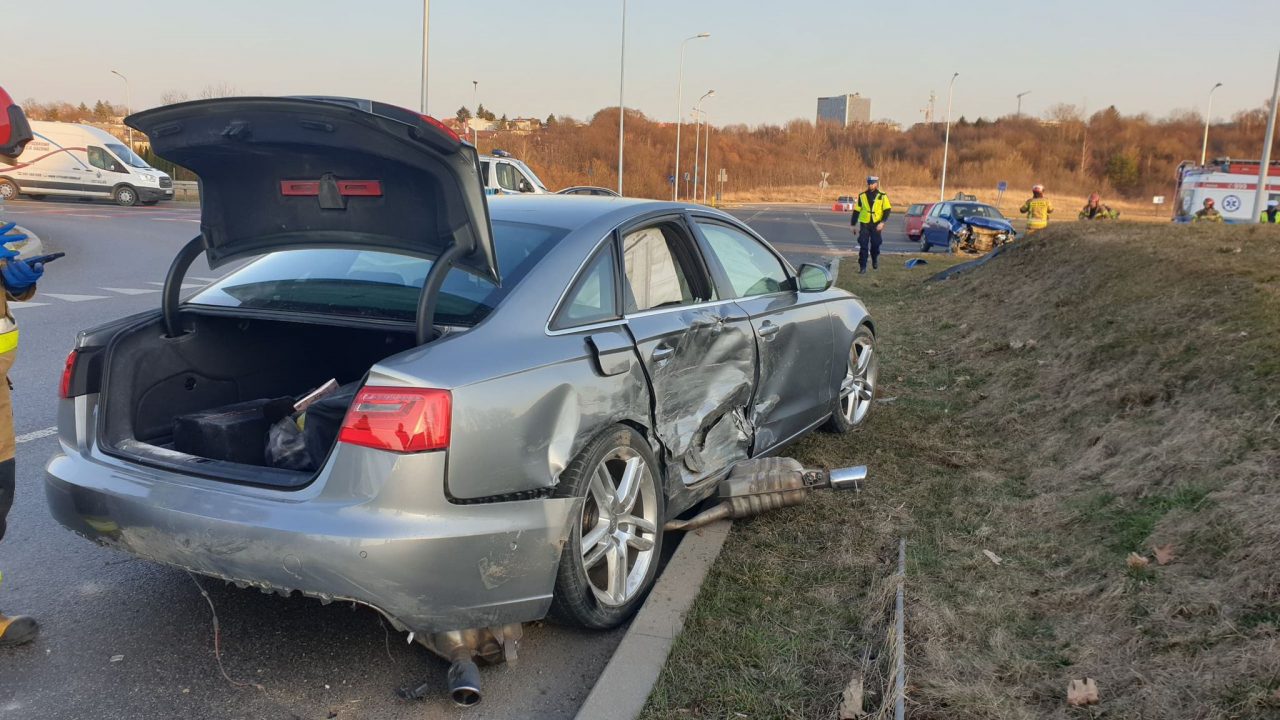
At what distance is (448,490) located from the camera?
280cm

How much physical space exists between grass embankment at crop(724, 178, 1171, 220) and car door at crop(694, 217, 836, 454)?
255ft

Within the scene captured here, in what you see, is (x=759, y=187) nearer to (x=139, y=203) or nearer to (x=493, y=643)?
(x=139, y=203)

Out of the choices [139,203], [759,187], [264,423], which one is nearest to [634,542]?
[264,423]

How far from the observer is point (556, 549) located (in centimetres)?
306

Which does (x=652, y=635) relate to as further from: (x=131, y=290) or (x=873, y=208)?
(x=873, y=208)

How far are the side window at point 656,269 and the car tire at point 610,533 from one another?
2.33 feet

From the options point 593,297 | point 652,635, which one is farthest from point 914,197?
point 652,635

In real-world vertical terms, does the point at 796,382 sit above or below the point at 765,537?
above

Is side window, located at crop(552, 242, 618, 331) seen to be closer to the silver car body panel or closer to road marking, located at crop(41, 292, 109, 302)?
the silver car body panel

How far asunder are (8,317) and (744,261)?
131 inches

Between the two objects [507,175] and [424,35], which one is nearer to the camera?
[507,175]

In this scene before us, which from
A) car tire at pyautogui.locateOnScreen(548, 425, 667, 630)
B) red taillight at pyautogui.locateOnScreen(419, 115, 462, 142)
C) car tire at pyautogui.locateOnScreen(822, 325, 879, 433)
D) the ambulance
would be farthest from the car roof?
the ambulance

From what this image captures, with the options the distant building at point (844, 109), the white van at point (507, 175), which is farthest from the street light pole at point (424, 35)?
the distant building at point (844, 109)

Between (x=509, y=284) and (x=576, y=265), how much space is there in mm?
298
